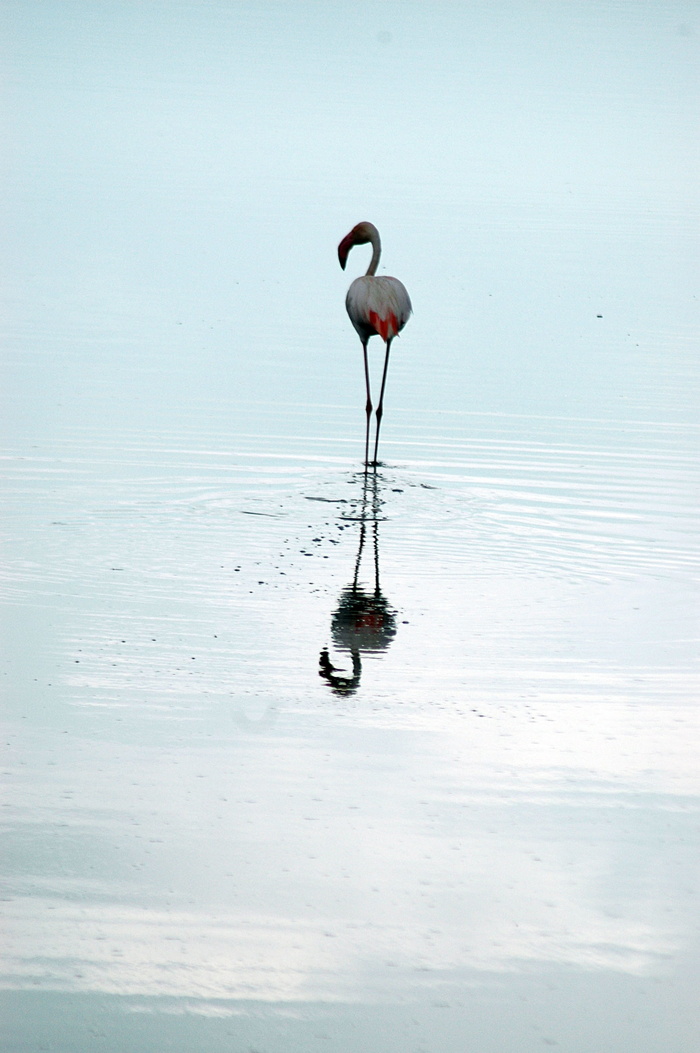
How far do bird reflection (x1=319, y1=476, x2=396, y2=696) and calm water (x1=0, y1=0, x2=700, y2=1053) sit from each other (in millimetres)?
21

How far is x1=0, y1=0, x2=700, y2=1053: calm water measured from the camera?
3949 mm

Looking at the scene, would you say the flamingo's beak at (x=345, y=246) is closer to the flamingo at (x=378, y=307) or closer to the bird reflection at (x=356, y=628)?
the flamingo at (x=378, y=307)

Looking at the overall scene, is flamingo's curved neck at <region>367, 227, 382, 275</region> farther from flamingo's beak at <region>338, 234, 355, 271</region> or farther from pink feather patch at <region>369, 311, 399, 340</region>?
pink feather patch at <region>369, 311, 399, 340</region>

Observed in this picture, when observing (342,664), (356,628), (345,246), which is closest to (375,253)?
(345,246)

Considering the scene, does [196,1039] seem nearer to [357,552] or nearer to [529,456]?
[357,552]

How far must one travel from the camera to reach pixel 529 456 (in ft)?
35.0

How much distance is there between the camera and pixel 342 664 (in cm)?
628

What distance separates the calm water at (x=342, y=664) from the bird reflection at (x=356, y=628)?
0.07 ft

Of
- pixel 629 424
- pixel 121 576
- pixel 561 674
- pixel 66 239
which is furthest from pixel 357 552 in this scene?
pixel 66 239

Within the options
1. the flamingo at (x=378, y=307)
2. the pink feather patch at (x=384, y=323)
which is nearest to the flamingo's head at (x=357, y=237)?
the flamingo at (x=378, y=307)

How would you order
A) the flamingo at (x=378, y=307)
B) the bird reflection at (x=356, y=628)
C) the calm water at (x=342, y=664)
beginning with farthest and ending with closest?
the flamingo at (x=378, y=307), the bird reflection at (x=356, y=628), the calm water at (x=342, y=664)

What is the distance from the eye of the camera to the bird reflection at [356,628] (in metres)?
6.13

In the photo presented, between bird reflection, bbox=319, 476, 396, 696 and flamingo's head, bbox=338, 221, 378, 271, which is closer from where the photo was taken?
bird reflection, bbox=319, 476, 396, 696

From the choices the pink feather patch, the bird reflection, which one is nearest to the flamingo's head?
the pink feather patch
